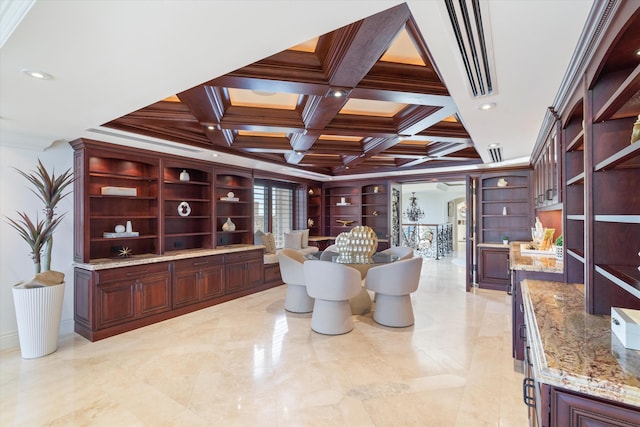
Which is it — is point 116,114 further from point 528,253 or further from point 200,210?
point 528,253

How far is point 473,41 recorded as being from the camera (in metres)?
1.60

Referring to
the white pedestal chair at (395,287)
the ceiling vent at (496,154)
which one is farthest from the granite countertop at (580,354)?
the ceiling vent at (496,154)

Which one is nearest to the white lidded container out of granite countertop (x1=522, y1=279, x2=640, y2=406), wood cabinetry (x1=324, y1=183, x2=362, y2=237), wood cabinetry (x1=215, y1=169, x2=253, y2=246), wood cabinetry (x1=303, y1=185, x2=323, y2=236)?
granite countertop (x1=522, y1=279, x2=640, y2=406)

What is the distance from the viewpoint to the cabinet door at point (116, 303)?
12.0 ft

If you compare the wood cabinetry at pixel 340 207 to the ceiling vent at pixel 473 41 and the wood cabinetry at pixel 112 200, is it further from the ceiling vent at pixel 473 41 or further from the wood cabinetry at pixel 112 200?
the ceiling vent at pixel 473 41

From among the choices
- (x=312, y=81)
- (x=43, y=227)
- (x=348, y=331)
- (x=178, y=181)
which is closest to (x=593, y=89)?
(x=312, y=81)

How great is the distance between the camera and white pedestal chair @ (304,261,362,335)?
3.68 meters

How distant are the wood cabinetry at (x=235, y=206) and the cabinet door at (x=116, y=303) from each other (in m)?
1.91

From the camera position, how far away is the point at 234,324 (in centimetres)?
413

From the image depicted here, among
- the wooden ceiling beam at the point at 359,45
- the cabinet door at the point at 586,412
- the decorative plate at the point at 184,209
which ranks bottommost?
the cabinet door at the point at 586,412

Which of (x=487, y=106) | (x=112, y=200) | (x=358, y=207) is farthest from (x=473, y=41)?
(x=358, y=207)

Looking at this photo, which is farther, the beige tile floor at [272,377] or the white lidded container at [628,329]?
the beige tile floor at [272,377]

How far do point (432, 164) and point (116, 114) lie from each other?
5.28 m

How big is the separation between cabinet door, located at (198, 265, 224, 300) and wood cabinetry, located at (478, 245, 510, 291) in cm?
485
